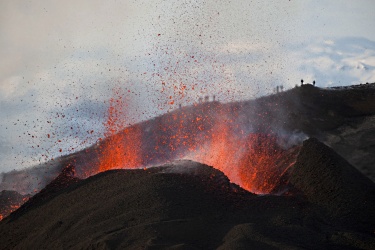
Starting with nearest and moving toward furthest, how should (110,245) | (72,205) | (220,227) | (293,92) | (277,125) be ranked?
(110,245)
(220,227)
(72,205)
(277,125)
(293,92)

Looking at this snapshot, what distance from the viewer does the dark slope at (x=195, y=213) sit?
15.5m

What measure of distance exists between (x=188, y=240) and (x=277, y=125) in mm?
16999

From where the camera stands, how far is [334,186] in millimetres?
20062

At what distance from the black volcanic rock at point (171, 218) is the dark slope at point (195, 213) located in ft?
0.11

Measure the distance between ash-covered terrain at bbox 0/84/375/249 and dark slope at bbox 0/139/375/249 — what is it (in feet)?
0.15

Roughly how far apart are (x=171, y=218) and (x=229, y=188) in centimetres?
379

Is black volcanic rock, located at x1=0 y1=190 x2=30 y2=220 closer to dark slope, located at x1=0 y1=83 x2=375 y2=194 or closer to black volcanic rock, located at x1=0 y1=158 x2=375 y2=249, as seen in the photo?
dark slope, located at x1=0 y1=83 x2=375 y2=194

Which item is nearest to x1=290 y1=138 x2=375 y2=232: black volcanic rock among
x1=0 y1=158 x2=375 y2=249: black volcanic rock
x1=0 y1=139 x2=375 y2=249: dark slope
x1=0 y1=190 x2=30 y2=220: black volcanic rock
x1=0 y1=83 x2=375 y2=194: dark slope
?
x1=0 y1=139 x2=375 y2=249: dark slope

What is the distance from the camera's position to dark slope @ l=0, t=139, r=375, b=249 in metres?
15.5

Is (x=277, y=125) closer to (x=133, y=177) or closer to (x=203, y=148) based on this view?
(x=203, y=148)

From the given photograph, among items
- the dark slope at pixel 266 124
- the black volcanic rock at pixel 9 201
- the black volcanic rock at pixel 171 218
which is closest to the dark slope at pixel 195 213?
the black volcanic rock at pixel 171 218

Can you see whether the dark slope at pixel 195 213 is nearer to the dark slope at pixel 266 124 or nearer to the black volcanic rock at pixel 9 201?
the black volcanic rock at pixel 9 201

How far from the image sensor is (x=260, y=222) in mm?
16891

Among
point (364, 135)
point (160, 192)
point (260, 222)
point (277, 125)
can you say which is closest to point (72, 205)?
point (160, 192)
